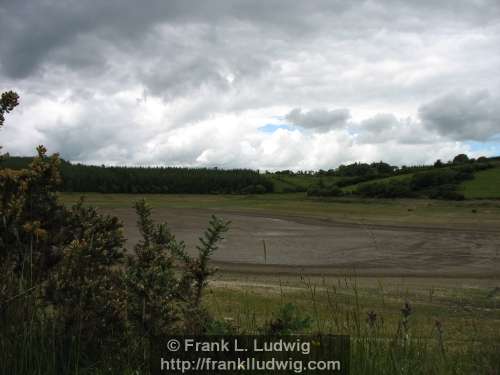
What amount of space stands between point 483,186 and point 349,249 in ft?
115

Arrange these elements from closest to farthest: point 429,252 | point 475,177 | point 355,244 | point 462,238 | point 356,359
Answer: point 356,359
point 429,252
point 355,244
point 462,238
point 475,177

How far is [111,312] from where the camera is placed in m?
3.21

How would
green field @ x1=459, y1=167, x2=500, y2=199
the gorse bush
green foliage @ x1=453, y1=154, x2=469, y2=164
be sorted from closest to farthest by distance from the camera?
the gorse bush
green field @ x1=459, y1=167, x2=500, y2=199
green foliage @ x1=453, y1=154, x2=469, y2=164

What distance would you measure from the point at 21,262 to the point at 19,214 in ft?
1.07

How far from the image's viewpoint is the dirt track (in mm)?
23913

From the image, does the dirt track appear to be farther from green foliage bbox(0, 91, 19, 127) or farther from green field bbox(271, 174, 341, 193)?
green field bbox(271, 174, 341, 193)

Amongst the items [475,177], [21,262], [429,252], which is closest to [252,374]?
[21,262]

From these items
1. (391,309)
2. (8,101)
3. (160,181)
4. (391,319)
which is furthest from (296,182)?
(8,101)

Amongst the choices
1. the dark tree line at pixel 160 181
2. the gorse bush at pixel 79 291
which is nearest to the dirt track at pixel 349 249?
the gorse bush at pixel 79 291

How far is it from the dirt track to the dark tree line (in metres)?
56.1

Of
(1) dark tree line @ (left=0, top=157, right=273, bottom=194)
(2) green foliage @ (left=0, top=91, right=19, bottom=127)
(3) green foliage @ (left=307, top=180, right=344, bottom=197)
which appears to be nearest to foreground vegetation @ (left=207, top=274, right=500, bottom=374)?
(2) green foliage @ (left=0, top=91, right=19, bottom=127)

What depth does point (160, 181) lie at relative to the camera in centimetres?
10688

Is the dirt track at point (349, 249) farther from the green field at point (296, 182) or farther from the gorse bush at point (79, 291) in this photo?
the green field at point (296, 182)

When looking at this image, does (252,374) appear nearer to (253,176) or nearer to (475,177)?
(475,177)
